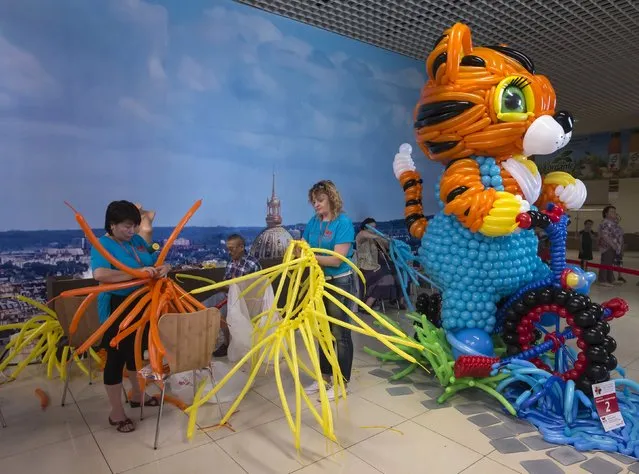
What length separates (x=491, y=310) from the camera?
255 cm

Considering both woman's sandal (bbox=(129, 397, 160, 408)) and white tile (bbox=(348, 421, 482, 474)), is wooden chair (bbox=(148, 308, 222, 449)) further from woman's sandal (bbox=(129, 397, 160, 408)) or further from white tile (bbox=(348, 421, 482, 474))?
white tile (bbox=(348, 421, 482, 474))

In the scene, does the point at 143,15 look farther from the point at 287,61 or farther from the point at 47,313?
the point at 47,313

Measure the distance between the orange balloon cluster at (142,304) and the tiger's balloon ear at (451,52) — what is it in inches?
59.5

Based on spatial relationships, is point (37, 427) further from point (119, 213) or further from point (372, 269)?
point (372, 269)

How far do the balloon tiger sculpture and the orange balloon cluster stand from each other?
55.5 inches

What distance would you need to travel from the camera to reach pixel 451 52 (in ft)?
7.85

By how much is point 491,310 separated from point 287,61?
2.87 metres

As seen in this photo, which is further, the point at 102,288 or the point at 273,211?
the point at 273,211

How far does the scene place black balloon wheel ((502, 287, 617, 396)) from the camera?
7.25ft

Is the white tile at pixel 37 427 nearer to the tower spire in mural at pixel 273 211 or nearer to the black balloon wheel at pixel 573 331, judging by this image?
the tower spire in mural at pixel 273 211

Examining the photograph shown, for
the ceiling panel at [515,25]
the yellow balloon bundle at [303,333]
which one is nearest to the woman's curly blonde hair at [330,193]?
the yellow balloon bundle at [303,333]

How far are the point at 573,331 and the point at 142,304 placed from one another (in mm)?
2164

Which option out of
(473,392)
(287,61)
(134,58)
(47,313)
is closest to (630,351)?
(473,392)

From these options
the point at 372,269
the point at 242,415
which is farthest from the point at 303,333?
the point at 372,269
